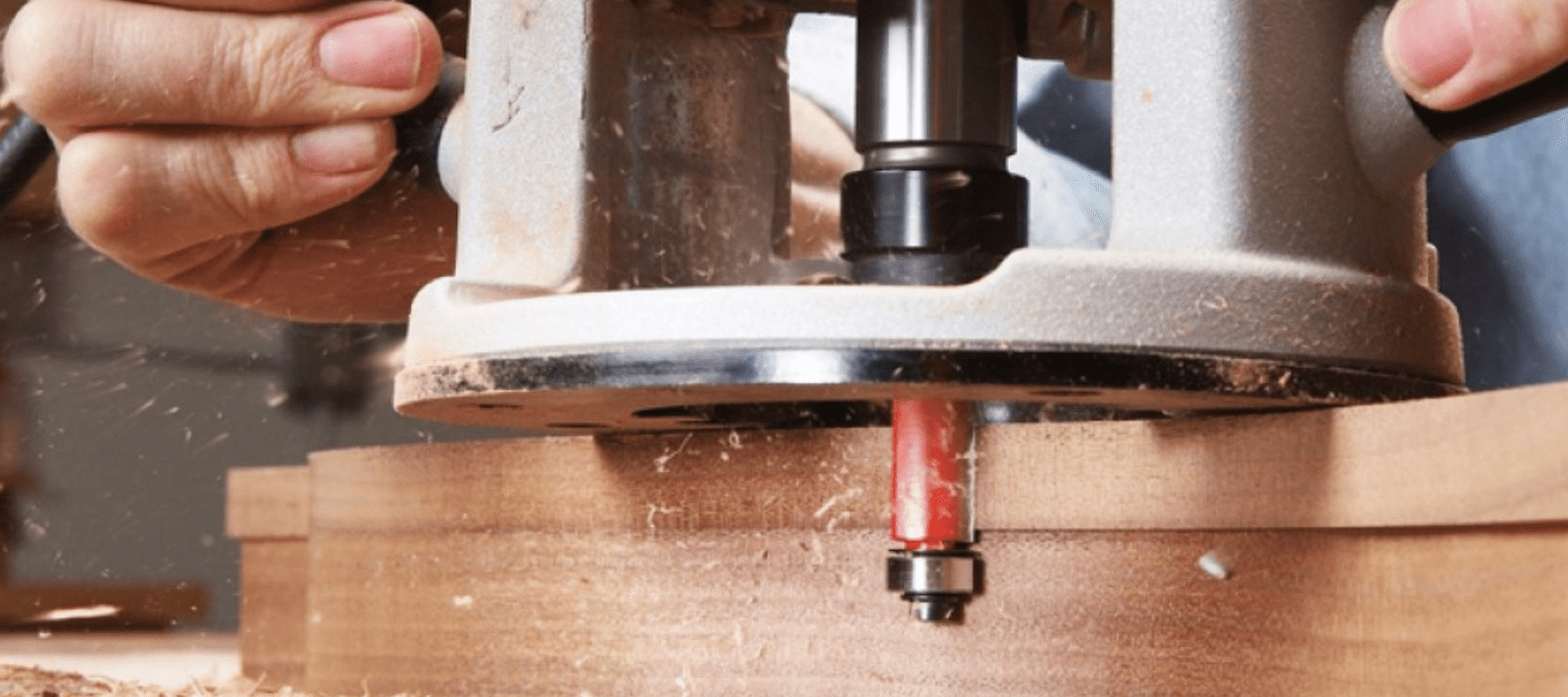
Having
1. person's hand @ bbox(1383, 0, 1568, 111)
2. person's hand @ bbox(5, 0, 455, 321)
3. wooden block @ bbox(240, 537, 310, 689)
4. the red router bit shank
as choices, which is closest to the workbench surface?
wooden block @ bbox(240, 537, 310, 689)

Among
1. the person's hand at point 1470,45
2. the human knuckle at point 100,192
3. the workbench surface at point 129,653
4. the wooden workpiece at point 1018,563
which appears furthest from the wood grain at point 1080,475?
the workbench surface at point 129,653

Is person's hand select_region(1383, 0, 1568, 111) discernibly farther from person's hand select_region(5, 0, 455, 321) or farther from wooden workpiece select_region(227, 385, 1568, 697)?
person's hand select_region(5, 0, 455, 321)

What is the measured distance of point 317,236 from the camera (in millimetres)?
1284

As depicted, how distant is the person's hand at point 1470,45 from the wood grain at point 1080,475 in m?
0.12

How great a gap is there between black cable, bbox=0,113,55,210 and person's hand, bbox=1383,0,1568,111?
929 millimetres

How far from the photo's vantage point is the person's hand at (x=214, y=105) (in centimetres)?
109

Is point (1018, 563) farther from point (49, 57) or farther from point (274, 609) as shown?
point (274, 609)

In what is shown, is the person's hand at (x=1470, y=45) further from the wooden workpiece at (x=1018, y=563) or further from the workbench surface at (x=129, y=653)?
the workbench surface at (x=129, y=653)

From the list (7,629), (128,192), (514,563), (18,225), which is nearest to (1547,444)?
(514,563)

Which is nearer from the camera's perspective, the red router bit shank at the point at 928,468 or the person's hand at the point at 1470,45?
the person's hand at the point at 1470,45

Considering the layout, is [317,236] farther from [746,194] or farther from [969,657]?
[969,657]

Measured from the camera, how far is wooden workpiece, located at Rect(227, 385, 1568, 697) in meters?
0.78

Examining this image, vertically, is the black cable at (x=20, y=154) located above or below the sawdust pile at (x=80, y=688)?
above

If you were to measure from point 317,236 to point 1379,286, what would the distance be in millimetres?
710
